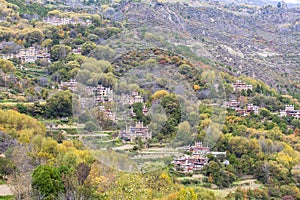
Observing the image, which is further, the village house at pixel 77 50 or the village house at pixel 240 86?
the village house at pixel 77 50

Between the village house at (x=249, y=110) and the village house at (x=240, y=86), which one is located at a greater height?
the village house at (x=240, y=86)

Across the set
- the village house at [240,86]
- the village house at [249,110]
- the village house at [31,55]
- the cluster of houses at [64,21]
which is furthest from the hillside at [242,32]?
the village house at [31,55]

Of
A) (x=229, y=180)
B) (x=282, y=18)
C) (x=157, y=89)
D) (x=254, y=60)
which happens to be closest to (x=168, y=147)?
(x=157, y=89)

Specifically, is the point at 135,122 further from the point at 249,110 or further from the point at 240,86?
the point at 240,86

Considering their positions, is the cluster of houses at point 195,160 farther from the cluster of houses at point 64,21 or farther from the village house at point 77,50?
the cluster of houses at point 64,21

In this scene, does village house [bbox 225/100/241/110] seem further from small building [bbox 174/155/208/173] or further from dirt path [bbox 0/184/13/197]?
dirt path [bbox 0/184/13/197]

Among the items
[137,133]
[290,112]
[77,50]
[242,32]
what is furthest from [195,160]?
[242,32]

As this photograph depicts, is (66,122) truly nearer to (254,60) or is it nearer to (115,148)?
(115,148)

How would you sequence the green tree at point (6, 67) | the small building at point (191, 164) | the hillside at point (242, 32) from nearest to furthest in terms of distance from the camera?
the small building at point (191, 164) → the green tree at point (6, 67) → the hillside at point (242, 32)
